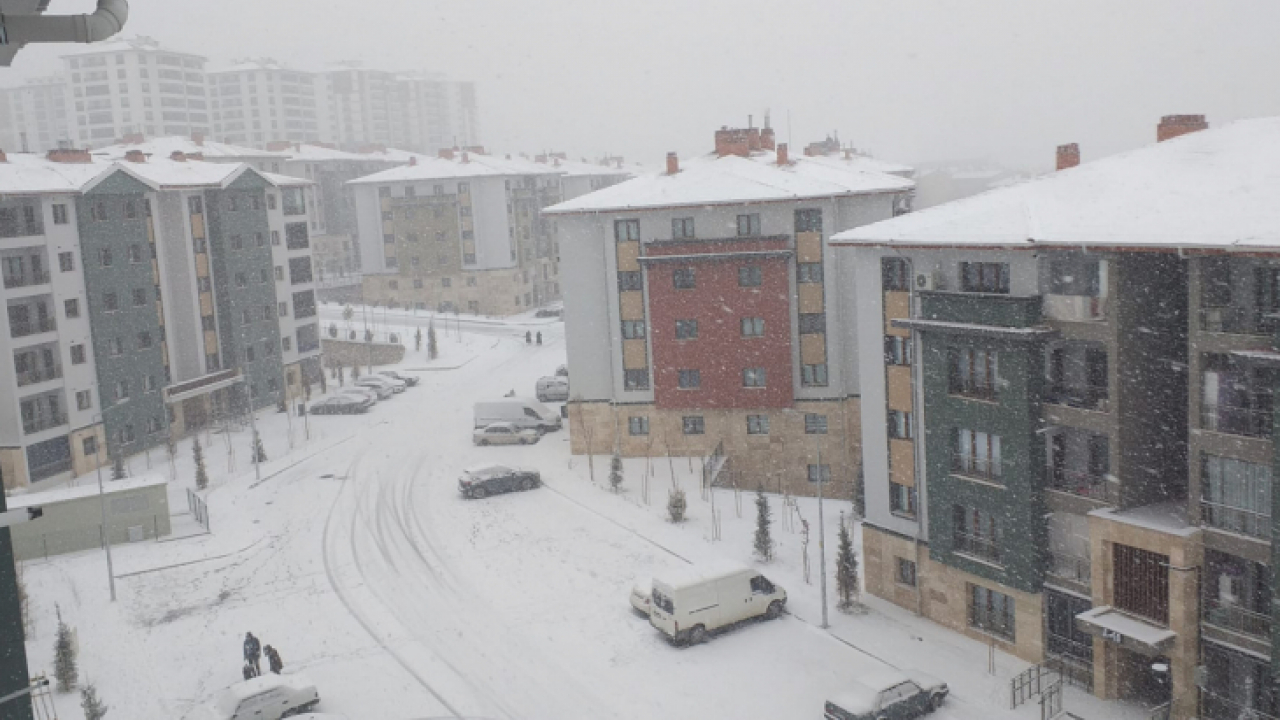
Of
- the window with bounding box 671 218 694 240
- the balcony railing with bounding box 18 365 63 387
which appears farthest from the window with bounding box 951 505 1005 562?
the balcony railing with bounding box 18 365 63 387

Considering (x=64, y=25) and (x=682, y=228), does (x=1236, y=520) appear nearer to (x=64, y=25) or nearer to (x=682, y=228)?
(x=64, y=25)

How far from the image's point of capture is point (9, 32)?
6.58m

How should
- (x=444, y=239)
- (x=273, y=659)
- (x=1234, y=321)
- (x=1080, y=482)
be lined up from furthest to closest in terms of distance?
(x=444, y=239) → (x=273, y=659) → (x=1080, y=482) → (x=1234, y=321)

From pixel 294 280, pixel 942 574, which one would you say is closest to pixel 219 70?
pixel 294 280

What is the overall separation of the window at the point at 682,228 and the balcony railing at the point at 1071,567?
22895 mm

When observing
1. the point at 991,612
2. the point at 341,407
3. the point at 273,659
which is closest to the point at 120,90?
the point at 341,407

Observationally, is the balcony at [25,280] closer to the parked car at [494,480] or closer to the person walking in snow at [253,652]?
the parked car at [494,480]

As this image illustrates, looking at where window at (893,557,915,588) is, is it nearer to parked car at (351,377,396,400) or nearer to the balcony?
the balcony

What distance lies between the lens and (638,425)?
46.9 metres

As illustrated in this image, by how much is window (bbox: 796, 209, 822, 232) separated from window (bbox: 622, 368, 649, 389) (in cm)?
914

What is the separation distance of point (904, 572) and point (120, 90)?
165m

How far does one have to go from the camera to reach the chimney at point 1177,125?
97.9ft

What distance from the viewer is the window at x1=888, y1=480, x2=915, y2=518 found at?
97.6 ft

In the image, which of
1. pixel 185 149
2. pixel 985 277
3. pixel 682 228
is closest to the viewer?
pixel 985 277
